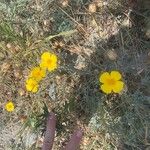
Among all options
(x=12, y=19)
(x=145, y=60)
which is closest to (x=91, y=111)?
(x=145, y=60)

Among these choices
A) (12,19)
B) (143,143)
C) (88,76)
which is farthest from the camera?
(12,19)

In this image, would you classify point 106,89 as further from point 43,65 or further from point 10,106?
point 10,106

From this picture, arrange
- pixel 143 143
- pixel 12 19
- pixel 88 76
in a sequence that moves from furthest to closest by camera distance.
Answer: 1. pixel 12 19
2. pixel 88 76
3. pixel 143 143

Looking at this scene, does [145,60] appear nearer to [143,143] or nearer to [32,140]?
[143,143]

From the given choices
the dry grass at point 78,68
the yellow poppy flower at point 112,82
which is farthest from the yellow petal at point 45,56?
the yellow poppy flower at point 112,82

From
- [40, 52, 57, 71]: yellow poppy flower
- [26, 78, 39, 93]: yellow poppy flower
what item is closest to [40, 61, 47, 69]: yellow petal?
[40, 52, 57, 71]: yellow poppy flower

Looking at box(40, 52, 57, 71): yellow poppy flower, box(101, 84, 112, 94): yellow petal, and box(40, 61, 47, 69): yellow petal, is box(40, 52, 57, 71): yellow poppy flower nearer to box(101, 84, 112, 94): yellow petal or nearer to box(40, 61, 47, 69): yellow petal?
box(40, 61, 47, 69): yellow petal
